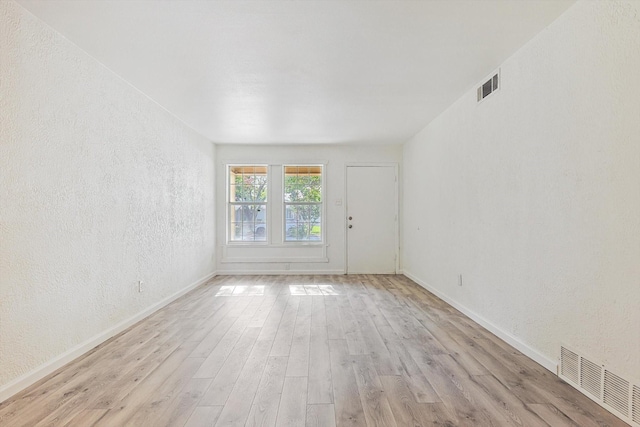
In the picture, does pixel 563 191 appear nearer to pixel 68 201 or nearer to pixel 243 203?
pixel 68 201

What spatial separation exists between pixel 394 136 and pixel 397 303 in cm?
280

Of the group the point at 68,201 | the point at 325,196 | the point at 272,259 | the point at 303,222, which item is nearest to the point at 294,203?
the point at 303,222

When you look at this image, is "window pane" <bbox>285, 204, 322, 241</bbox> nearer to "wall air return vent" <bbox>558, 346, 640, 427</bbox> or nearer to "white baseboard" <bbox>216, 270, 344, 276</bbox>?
"white baseboard" <bbox>216, 270, 344, 276</bbox>

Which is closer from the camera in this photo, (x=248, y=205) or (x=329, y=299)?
(x=329, y=299)

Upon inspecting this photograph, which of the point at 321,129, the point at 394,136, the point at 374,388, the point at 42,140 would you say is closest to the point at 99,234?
the point at 42,140

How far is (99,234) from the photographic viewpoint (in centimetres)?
291

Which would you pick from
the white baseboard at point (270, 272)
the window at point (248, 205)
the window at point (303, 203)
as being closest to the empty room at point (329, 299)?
the white baseboard at point (270, 272)

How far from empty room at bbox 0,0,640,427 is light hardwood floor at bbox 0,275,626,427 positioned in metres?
0.02

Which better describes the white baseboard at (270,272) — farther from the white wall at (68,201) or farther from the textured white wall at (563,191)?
the textured white wall at (563,191)

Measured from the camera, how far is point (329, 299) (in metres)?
4.40

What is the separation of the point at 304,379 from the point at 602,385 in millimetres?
1733

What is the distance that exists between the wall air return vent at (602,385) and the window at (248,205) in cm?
495

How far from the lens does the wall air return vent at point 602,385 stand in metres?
1.72

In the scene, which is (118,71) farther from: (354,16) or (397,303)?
(397,303)
